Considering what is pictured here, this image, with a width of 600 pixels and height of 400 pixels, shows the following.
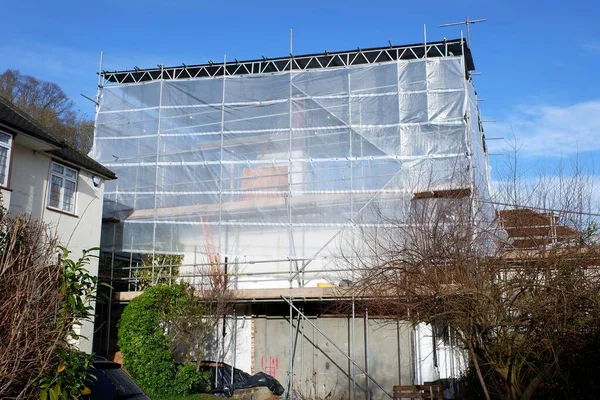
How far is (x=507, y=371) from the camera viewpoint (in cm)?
916

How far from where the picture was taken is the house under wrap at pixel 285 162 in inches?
718

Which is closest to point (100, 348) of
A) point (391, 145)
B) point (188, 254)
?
point (188, 254)

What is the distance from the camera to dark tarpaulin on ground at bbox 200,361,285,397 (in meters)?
17.1

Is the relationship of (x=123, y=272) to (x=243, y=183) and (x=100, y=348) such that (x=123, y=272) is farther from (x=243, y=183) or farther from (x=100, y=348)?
(x=243, y=183)

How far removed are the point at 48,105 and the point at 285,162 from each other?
2666cm

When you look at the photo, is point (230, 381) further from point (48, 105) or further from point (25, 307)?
point (48, 105)

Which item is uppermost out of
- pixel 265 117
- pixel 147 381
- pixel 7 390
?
pixel 265 117

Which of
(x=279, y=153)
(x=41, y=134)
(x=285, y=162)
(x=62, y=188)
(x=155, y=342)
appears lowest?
(x=155, y=342)

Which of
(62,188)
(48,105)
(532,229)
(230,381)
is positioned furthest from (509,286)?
(48,105)

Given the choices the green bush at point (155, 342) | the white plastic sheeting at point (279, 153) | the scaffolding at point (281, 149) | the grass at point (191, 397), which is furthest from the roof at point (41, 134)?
the grass at point (191, 397)

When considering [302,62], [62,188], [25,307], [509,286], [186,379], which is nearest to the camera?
[25,307]

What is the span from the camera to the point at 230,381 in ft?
58.6

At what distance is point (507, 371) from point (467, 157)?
30.1 ft

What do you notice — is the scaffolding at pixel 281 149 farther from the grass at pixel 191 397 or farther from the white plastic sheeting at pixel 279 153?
the grass at pixel 191 397
